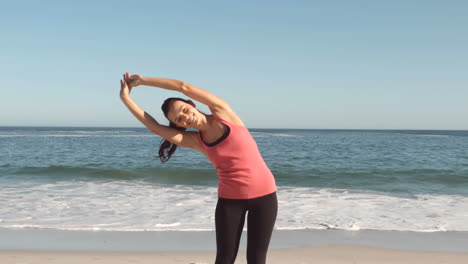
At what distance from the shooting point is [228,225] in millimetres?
2939

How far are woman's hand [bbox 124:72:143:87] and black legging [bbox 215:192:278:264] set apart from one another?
0.97m

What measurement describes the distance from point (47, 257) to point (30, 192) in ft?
20.9

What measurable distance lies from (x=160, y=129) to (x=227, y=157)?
501 millimetres

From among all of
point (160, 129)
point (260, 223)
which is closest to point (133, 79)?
point (160, 129)

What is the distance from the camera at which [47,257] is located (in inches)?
208

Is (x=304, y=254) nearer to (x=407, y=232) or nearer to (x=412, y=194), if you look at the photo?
(x=407, y=232)

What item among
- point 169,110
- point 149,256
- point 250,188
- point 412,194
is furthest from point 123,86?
point 412,194

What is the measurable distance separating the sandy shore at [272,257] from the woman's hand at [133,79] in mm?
2793

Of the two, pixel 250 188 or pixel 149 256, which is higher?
pixel 250 188

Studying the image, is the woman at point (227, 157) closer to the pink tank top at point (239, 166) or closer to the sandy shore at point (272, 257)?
the pink tank top at point (239, 166)

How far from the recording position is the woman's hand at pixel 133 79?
2977 millimetres

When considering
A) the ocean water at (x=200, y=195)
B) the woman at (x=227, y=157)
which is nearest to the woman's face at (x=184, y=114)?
the woman at (x=227, y=157)

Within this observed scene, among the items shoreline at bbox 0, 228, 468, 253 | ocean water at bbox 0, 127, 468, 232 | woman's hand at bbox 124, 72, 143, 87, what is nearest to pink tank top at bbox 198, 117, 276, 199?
woman's hand at bbox 124, 72, 143, 87

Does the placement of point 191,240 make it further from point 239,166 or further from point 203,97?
point 203,97
